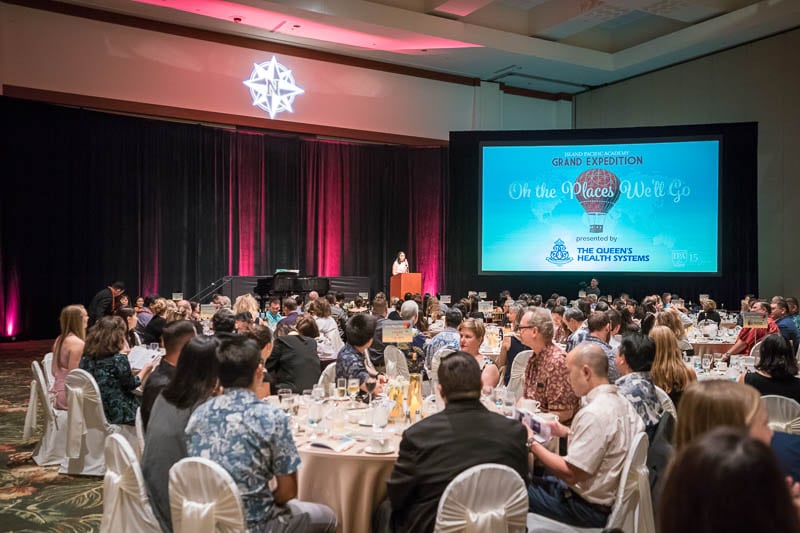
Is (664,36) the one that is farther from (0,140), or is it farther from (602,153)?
(0,140)

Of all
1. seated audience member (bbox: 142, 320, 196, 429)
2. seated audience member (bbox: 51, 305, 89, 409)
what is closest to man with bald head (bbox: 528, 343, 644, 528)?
seated audience member (bbox: 142, 320, 196, 429)

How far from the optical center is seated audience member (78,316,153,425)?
496 cm

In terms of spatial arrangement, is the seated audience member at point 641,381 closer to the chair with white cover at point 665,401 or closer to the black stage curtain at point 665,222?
the chair with white cover at point 665,401

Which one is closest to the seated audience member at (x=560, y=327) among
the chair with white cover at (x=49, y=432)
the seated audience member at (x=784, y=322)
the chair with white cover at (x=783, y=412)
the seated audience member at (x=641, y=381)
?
the seated audience member at (x=784, y=322)

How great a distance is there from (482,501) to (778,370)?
2747mm

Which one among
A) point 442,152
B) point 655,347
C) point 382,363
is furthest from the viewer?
point 442,152

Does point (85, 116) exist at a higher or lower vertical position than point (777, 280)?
higher

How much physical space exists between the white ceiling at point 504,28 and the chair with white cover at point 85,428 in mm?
9265

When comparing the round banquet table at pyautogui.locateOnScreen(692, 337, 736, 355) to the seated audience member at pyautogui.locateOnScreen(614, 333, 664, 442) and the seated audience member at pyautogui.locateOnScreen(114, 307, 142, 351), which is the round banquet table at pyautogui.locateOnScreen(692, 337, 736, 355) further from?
the seated audience member at pyautogui.locateOnScreen(114, 307, 142, 351)

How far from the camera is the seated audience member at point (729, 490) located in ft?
3.57

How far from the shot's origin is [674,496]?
1.17 m

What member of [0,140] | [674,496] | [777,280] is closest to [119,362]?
[674,496]

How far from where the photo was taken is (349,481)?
330 centimetres

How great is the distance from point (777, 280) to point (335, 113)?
10.3m
